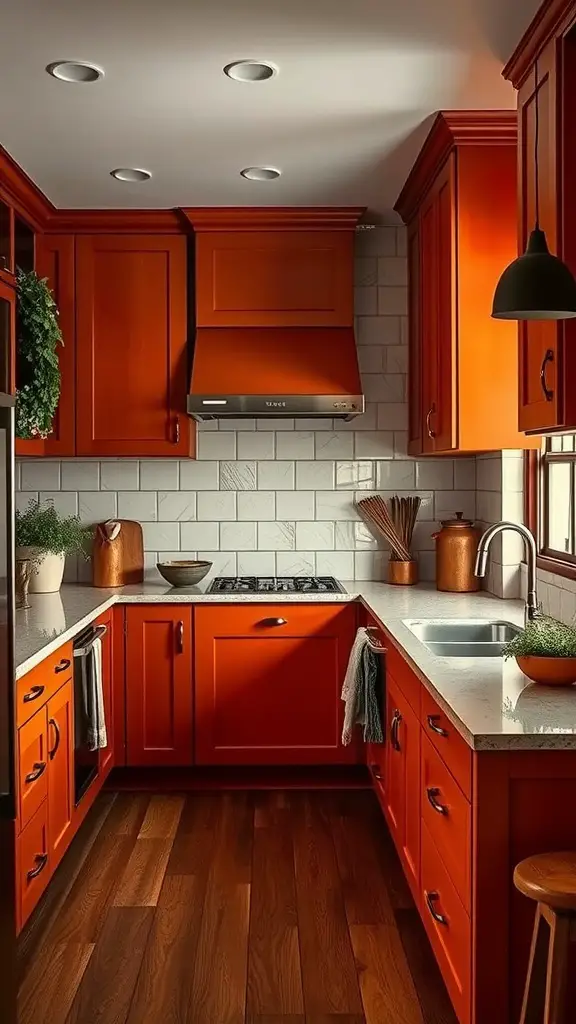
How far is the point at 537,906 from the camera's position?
74.1 inches

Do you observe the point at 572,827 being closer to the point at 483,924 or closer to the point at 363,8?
the point at 483,924

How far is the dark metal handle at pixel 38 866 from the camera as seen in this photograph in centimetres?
279

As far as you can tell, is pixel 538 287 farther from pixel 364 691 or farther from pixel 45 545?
pixel 45 545

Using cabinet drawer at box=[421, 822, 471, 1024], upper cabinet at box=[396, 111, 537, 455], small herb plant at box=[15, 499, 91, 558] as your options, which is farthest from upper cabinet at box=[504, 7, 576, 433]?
small herb plant at box=[15, 499, 91, 558]

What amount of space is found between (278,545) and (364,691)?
125 cm

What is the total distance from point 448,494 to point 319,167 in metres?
1.74

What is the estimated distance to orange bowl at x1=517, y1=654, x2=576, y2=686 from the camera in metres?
2.37

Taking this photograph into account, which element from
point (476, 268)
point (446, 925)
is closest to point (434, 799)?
point (446, 925)

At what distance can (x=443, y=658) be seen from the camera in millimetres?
2781

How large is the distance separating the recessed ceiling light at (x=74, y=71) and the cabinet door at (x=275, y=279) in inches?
60.3

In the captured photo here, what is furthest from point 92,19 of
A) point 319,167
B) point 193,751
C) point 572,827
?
point 193,751

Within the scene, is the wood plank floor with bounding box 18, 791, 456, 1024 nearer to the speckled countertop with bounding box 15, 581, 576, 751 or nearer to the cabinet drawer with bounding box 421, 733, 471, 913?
the cabinet drawer with bounding box 421, 733, 471, 913

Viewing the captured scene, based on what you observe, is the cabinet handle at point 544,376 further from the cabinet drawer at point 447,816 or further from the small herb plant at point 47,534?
the small herb plant at point 47,534

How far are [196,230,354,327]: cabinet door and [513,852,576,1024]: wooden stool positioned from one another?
119 inches
